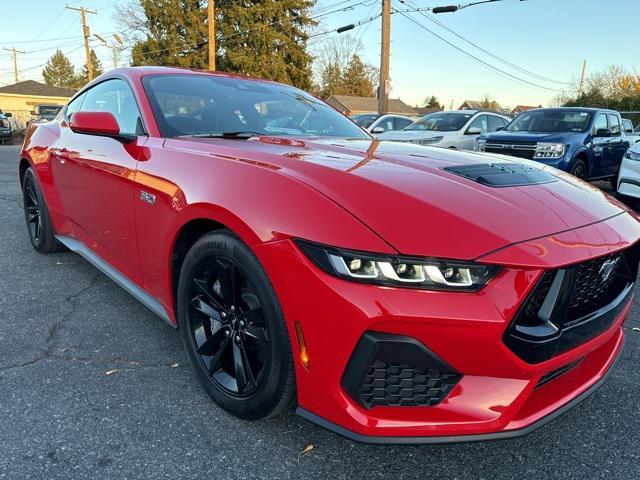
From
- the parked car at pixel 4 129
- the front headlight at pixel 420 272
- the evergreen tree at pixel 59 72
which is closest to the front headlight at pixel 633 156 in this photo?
the front headlight at pixel 420 272

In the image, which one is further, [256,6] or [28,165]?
[256,6]

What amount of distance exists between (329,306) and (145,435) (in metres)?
1.00

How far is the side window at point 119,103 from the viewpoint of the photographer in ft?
8.78

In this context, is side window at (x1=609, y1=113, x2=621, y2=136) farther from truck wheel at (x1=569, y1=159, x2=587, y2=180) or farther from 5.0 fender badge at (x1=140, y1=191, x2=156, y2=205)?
5.0 fender badge at (x1=140, y1=191, x2=156, y2=205)

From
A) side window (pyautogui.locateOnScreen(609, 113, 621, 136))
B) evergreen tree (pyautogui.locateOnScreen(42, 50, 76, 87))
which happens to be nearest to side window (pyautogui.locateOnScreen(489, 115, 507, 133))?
side window (pyautogui.locateOnScreen(609, 113, 621, 136))

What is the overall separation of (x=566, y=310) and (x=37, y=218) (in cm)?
425

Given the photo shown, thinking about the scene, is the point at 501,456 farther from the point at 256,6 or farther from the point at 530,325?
the point at 256,6

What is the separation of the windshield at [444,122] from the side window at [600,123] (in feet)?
8.44

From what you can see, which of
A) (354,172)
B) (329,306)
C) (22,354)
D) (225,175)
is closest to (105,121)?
(225,175)

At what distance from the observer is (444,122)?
10.6 meters

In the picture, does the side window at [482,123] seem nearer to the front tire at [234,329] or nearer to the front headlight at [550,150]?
the front headlight at [550,150]

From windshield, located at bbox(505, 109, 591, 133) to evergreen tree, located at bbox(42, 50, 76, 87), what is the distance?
317 ft

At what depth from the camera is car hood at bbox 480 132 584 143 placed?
25.2ft

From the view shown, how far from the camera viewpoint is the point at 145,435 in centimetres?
190
